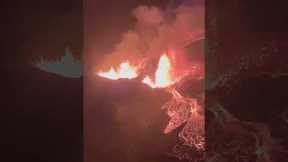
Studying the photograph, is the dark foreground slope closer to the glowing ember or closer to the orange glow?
the glowing ember

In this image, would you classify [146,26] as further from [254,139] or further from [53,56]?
[254,139]

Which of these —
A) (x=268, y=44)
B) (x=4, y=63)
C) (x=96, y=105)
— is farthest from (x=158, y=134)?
(x=4, y=63)

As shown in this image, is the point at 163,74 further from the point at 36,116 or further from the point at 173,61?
the point at 36,116

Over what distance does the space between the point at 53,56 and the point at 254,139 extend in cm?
114

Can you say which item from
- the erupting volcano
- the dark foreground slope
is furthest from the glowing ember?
the dark foreground slope

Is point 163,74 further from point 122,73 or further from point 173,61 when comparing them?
point 122,73

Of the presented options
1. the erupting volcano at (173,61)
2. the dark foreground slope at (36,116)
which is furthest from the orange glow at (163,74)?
the dark foreground slope at (36,116)

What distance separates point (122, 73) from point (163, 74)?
0.22 m

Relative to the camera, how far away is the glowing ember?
1704mm

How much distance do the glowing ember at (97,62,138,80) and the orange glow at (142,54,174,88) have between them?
0.25 feet

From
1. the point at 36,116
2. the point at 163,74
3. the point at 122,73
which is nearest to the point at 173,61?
the point at 163,74

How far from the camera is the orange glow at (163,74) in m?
1.70

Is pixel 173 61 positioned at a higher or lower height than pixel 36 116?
higher

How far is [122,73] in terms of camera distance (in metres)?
1.71
